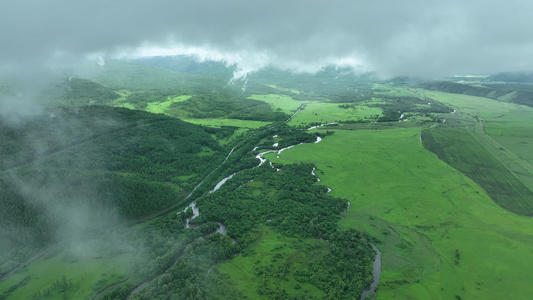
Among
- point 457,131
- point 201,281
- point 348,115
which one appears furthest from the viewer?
point 348,115

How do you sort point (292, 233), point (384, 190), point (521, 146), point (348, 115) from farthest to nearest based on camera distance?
1. point (348, 115)
2. point (521, 146)
3. point (384, 190)
4. point (292, 233)

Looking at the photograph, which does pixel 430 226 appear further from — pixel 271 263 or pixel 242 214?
pixel 242 214

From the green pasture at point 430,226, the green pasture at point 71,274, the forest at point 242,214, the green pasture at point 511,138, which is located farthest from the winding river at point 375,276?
the green pasture at point 511,138

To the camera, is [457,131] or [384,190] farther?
[457,131]

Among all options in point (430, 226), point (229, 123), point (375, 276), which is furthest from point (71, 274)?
point (229, 123)

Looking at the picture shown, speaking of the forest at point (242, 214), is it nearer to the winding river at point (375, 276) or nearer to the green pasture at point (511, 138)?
the winding river at point (375, 276)

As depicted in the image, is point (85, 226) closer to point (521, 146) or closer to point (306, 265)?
point (306, 265)

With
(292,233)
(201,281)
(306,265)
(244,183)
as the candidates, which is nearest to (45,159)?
(244,183)

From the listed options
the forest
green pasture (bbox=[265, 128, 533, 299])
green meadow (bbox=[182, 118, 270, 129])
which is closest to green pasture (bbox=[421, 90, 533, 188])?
the forest
